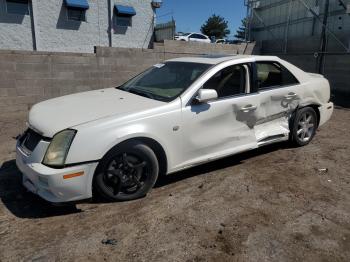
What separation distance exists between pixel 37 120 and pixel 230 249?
2334mm

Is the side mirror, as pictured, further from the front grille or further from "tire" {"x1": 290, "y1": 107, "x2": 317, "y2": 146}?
"tire" {"x1": 290, "y1": 107, "x2": 317, "y2": 146}

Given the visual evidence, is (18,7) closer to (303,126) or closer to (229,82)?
(229,82)

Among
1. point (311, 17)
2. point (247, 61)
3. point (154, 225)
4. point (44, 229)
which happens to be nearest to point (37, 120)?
point (44, 229)

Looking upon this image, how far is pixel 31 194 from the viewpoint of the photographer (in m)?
3.59

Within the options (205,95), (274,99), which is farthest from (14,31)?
(205,95)

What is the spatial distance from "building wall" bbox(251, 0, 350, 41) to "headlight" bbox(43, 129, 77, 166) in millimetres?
12416

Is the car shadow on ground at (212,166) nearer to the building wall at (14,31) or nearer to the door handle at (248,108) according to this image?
the door handle at (248,108)

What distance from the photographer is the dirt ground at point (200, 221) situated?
2.64 m

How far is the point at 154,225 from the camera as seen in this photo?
302 cm

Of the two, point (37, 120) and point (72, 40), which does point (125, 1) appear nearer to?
point (72, 40)

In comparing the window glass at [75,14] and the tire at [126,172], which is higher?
the window glass at [75,14]

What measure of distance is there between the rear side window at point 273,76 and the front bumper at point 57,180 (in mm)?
2701

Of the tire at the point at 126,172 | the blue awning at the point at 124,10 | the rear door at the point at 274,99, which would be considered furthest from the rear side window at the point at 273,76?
the blue awning at the point at 124,10

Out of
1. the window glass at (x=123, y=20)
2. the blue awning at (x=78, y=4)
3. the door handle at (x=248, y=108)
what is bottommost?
the door handle at (x=248, y=108)
